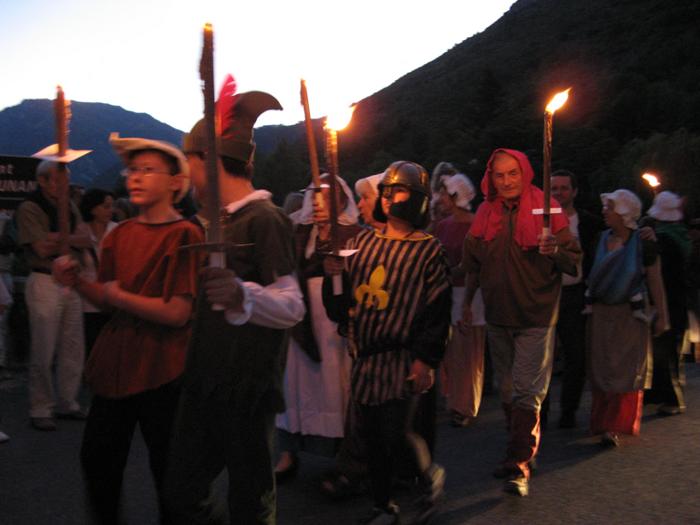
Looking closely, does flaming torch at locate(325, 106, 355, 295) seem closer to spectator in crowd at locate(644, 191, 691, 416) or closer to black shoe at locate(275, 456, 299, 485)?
black shoe at locate(275, 456, 299, 485)

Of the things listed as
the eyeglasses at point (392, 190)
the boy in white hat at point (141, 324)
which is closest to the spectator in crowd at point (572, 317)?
the eyeglasses at point (392, 190)

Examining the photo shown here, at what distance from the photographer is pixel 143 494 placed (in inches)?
201

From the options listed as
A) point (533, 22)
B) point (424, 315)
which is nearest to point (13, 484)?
point (424, 315)

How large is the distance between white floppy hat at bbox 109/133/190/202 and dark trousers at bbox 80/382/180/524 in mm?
810

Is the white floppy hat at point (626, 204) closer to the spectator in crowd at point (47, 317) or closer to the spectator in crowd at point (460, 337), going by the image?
the spectator in crowd at point (460, 337)

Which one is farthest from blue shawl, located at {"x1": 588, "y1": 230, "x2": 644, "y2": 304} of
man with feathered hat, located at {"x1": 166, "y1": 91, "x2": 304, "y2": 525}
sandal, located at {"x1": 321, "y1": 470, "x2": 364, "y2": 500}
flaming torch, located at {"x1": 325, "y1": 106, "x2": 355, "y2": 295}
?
man with feathered hat, located at {"x1": 166, "y1": 91, "x2": 304, "y2": 525}

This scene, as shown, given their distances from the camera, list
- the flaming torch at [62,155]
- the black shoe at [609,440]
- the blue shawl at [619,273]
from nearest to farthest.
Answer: the flaming torch at [62,155], the black shoe at [609,440], the blue shawl at [619,273]

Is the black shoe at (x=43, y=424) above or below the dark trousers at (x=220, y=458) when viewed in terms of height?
below

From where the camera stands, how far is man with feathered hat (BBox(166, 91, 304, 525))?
2977mm

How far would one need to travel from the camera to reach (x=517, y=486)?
5.05 m

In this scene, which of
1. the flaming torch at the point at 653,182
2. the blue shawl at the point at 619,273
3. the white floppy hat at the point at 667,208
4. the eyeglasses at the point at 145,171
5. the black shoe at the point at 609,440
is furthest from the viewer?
the flaming torch at the point at 653,182

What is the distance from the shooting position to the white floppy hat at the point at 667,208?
25.3 feet

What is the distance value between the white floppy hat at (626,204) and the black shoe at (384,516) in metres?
3.26

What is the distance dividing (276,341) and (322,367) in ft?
7.75
